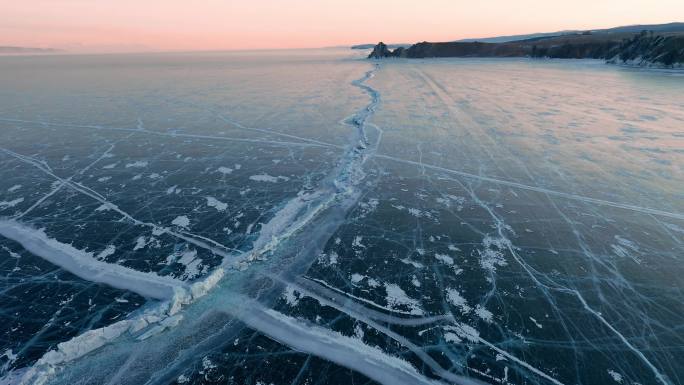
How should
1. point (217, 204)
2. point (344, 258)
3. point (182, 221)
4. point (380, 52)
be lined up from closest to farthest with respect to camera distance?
point (344, 258) < point (182, 221) < point (217, 204) < point (380, 52)

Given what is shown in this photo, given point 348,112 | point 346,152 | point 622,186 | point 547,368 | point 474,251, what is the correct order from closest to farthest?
point 547,368 → point 474,251 → point 622,186 → point 346,152 → point 348,112

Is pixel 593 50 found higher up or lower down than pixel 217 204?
higher up

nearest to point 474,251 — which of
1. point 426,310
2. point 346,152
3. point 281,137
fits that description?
point 426,310

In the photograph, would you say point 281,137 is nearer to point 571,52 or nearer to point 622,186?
point 622,186

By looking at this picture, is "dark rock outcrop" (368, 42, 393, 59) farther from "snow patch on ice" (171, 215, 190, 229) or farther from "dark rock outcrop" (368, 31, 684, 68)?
"snow patch on ice" (171, 215, 190, 229)

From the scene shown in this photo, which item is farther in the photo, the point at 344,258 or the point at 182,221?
the point at 182,221

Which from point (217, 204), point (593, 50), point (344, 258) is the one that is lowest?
point (344, 258)

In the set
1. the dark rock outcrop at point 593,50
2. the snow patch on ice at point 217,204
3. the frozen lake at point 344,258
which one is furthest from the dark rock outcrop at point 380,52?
the snow patch on ice at point 217,204

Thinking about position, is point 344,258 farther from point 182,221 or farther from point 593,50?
point 593,50

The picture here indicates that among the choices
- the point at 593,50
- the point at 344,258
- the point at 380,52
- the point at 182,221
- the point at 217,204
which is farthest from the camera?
the point at 380,52

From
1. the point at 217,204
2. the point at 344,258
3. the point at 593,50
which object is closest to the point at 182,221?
the point at 217,204
